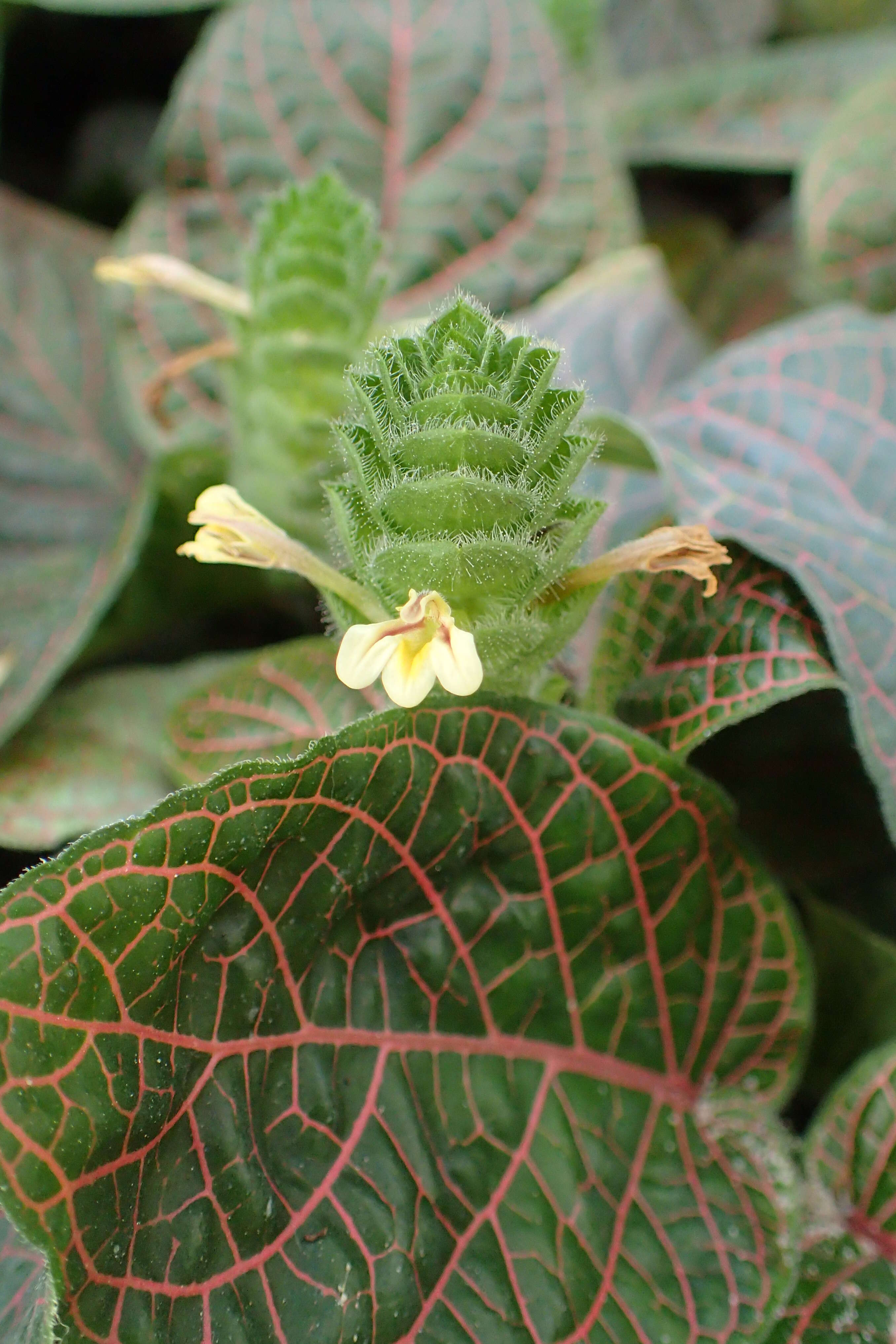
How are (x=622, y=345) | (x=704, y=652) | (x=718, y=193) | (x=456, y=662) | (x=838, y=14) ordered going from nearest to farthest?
(x=456, y=662) → (x=704, y=652) → (x=622, y=345) → (x=718, y=193) → (x=838, y=14)

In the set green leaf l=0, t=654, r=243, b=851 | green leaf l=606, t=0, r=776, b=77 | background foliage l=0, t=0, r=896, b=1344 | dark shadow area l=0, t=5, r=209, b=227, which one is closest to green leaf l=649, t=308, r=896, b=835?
background foliage l=0, t=0, r=896, b=1344

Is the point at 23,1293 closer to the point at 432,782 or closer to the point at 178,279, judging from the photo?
the point at 432,782

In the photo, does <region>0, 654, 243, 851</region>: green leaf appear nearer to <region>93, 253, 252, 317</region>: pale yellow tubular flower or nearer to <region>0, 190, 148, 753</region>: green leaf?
<region>0, 190, 148, 753</region>: green leaf

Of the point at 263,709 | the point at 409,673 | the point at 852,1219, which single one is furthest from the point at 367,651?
the point at 852,1219

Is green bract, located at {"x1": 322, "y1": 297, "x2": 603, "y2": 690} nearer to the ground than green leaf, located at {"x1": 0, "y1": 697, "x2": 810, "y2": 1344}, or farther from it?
farther from it

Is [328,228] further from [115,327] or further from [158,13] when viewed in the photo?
[158,13]

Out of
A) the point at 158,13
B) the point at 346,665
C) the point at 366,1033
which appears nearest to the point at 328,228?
the point at 346,665

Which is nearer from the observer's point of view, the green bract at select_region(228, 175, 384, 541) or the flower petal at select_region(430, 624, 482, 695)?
the flower petal at select_region(430, 624, 482, 695)
